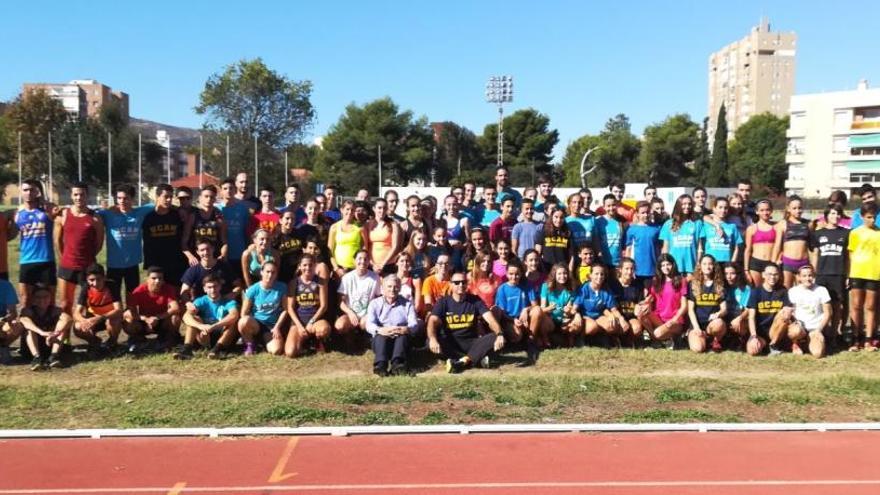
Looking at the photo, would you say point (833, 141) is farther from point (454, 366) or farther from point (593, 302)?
point (454, 366)

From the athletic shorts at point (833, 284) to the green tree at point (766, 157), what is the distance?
239 ft

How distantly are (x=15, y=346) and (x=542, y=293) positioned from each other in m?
6.28

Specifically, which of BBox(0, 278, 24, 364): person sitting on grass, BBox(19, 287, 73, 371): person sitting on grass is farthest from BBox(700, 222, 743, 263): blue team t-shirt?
BBox(0, 278, 24, 364): person sitting on grass

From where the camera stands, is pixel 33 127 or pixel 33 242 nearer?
pixel 33 242

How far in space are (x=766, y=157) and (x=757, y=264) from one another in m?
76.8

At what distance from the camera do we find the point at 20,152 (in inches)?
2344

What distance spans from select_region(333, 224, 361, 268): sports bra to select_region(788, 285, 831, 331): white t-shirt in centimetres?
515

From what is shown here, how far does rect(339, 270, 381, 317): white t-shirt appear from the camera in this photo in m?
8.50

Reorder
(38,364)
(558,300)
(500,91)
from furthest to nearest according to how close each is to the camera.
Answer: (500,91) < (558,300) < (38,364)

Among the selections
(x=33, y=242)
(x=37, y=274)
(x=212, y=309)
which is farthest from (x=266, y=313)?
(x=33, y=242)

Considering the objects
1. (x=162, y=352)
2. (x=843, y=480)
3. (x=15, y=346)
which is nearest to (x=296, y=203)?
(x=162, y=352)

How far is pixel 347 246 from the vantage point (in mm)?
8852

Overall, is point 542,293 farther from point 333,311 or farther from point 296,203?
point 296,203

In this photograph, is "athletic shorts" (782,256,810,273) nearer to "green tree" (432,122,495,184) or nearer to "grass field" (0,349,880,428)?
"grass field" (0,349,880,428)
